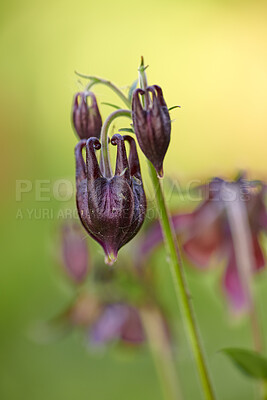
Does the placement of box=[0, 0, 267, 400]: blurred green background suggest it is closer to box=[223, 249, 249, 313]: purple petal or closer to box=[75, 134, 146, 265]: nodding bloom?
box=[223, 249, 249, 313]: purple petal

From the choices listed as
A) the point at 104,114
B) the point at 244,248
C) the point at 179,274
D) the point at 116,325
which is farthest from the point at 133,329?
the point at 104,114

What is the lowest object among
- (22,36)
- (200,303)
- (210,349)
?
(210,349)

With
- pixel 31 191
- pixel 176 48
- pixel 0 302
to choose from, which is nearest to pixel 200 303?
pixel 0 302

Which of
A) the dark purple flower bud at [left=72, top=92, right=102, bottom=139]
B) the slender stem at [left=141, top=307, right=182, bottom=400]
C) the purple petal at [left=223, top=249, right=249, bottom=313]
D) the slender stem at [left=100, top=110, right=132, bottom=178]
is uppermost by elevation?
the dark purple flower bud at [left=72, top=92, right=102, bottom=139]

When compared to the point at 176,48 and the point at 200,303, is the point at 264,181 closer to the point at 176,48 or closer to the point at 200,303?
the point at 200,303

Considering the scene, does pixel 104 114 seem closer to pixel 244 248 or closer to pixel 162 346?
pixel 162 346

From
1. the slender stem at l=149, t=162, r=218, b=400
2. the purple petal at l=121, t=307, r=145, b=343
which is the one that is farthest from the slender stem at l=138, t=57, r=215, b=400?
the purple petal at l=121, t=307, r=145, b=343
